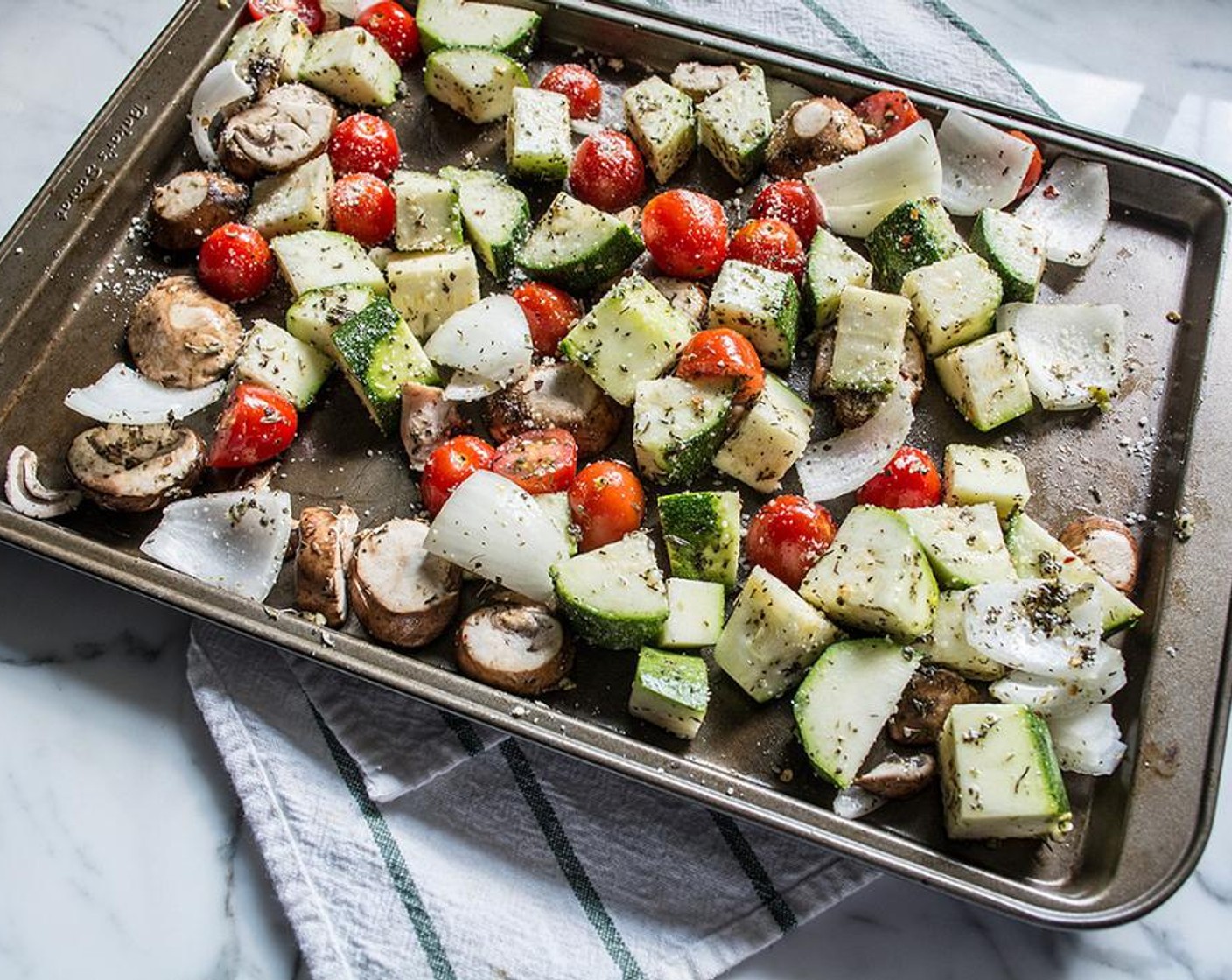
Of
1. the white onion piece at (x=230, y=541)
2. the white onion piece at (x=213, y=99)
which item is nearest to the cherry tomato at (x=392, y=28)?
the white onion piece at (x=213, y=99)

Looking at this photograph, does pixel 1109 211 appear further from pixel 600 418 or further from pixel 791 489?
pixel 600 418

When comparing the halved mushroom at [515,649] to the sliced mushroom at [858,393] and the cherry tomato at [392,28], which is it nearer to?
the sliced mushroom at [858,393]

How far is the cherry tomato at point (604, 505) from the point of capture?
304 cm

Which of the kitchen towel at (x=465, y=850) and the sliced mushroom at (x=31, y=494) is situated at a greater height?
the sliced mushroom at (x=31, y=494)

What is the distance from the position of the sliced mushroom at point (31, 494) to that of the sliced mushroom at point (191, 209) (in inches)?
27.0

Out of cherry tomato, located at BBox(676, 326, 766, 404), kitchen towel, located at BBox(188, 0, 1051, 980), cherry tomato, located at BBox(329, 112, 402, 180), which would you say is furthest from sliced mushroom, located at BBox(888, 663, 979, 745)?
cherry tomato, located at BBox(329, 112, 402, 180)

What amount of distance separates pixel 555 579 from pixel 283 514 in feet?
2.12

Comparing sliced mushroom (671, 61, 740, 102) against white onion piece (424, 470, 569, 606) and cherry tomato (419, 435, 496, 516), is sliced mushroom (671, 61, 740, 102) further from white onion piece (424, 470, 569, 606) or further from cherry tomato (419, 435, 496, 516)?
white onion piece (424, 470, 569, 606)

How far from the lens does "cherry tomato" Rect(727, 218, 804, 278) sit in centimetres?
336

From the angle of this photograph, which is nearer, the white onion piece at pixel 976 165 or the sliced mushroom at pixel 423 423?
the sliced mushroom at pixel 423 423

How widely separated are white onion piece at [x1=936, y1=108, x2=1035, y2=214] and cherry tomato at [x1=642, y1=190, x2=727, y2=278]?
628mm

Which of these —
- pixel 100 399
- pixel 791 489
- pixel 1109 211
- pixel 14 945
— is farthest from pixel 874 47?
pixel 14 945

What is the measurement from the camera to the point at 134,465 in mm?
3119

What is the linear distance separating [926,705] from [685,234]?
1253 millimetres
